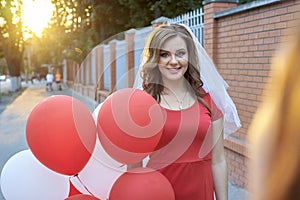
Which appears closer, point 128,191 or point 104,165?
point 128,191

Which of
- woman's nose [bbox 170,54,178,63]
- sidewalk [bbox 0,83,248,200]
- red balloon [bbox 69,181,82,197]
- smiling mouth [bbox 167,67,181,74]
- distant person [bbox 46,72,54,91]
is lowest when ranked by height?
Result: sidewalk [bbox 0,83,248,200]

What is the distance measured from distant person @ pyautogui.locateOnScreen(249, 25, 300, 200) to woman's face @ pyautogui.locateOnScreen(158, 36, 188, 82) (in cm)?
105

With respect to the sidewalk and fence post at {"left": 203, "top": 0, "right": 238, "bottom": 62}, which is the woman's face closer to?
the sidewalk

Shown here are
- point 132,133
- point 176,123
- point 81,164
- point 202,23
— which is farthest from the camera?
point 202,23

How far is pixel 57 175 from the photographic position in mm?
1658

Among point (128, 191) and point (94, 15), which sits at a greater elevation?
point (94, 15)

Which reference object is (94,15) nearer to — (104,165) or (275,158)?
(104,165)

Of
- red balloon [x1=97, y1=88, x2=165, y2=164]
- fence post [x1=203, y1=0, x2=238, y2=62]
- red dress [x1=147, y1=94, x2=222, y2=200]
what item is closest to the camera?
red balloon [x1=97, y1=88, x2=165, y2=164]

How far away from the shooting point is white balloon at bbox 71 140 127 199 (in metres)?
1.56

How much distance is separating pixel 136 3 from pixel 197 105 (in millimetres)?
11196

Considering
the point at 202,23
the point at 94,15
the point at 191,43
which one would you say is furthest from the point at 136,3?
the point at 191,43

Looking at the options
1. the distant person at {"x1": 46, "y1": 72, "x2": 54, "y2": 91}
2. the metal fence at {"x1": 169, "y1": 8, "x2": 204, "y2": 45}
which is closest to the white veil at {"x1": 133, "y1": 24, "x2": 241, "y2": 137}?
the metal fence at {"x1": 169, "y1": 8, "x2": 204, "y2": 45}

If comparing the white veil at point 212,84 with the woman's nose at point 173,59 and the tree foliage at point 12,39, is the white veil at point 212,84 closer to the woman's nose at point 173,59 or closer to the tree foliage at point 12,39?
the woman's nose at point 173,59

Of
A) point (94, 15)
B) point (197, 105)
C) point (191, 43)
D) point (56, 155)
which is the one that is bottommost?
point (56, 155)
